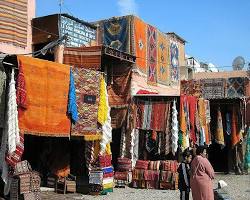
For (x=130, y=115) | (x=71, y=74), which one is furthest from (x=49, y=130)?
(x=130, y=115)

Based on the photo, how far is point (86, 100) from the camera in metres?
10.4

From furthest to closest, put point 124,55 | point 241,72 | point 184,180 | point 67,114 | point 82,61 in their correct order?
point 241,72 → point 124,55 → point 82,61 → point 67,114 → point 184,180

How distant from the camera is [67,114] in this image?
9891 mm

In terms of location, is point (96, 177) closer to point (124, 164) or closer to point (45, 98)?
point (124, 164)

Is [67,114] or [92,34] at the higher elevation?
[92,34]

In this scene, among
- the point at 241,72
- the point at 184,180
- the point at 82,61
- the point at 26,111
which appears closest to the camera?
the point at 184,180

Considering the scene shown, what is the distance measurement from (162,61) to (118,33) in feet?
10.2

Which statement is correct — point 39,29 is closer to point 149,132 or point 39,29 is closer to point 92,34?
point 92,34

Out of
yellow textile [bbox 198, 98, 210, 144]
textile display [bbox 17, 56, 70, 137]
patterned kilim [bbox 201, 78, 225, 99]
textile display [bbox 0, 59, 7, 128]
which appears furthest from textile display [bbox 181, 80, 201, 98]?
textile display [bbox 0, 59, 7, 128]

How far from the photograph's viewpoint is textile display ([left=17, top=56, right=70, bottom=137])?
890 centimetres

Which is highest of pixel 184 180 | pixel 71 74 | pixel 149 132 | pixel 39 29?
pixel 39 29

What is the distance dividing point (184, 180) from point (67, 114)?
11.2 ft

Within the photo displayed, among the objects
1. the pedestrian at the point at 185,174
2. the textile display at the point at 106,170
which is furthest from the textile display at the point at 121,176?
the pedestrian at the point at 185,174

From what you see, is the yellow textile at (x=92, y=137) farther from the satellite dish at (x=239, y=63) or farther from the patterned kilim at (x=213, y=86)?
the satellite dish at (x=239, y=63)
